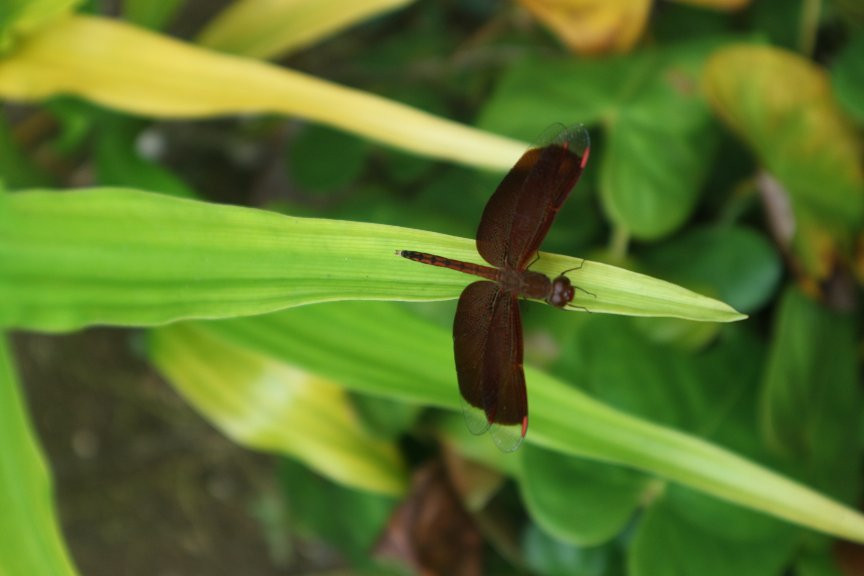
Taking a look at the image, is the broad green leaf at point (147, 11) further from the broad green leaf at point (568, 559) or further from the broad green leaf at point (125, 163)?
the broad green leaf at point (568, 559)

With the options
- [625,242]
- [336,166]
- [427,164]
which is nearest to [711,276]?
[625,242]

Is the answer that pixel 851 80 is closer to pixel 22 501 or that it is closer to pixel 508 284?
pixel 508 284

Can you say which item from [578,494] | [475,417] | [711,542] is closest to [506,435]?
[475,417]

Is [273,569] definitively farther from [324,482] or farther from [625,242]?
[625,242]

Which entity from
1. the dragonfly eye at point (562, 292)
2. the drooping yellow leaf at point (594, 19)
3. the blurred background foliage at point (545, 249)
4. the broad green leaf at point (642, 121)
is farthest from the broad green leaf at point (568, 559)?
the drooping yellow leaf at point (594, 19)

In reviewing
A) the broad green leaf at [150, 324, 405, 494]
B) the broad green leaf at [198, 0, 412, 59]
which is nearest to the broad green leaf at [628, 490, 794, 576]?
the broad green leaf at [150, 324, 405, 494]

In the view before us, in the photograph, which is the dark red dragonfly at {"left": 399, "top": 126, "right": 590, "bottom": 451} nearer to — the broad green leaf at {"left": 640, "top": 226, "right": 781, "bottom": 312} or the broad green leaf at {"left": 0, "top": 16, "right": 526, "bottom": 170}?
the broad green leaf at {"left": 0, "top": 16, "right": 526, "bottom": 170}

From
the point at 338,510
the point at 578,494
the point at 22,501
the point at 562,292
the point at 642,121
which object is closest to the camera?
the point at 562,292
